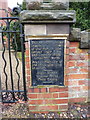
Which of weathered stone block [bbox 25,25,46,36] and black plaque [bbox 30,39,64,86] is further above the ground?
weathered stone block [bbox 25,25,46,36]

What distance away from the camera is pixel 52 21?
183 cm

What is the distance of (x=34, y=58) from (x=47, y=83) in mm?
443

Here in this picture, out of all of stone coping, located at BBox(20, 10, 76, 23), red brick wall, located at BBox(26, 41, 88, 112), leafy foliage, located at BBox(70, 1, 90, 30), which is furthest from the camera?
leafy foliage, located at BBox(70, 1, 90, 30)

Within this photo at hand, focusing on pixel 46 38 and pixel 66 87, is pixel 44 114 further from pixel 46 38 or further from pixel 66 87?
pixel 46 38

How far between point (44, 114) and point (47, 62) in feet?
2.84

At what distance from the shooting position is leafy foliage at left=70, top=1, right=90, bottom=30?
19.8 ft

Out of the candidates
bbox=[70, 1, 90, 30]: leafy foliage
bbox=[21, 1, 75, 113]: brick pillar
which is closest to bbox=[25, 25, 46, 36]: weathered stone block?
bbox=[21, 1, 75, 113]: brick pillar

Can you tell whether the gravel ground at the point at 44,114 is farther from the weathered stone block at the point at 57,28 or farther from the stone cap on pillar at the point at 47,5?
the stone cap on pillar at the point at 47,5

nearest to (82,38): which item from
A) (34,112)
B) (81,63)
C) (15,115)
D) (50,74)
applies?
(81,63)

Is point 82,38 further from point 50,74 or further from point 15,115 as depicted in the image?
point 15,115

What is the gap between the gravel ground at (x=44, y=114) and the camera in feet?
7.07

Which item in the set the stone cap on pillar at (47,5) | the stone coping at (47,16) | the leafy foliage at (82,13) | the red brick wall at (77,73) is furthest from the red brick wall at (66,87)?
the leafy foliage at (82,13)

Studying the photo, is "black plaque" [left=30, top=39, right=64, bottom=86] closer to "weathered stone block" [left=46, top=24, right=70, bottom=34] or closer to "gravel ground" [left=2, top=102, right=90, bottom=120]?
"weathered stone block" [left=46, top=24, right=70, bottom=34]

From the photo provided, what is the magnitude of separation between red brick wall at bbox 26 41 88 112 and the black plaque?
8cm
